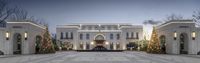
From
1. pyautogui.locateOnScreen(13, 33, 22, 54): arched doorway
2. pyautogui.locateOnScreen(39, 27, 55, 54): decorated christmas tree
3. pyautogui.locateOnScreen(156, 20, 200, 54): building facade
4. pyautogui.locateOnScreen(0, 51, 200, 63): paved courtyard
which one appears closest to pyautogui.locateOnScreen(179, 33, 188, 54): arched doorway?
pyautogui.locateOnScreen(156, 20, 200, 54): building facade

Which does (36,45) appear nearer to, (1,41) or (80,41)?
(1,41)

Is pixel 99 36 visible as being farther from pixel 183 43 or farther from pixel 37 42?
pixel 183 43

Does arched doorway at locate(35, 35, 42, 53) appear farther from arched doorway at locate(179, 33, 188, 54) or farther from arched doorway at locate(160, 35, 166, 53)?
arched doorway at locate(179, 33, 188, 54)

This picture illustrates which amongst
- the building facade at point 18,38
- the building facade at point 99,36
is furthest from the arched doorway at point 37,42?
the building facade at point 99,36

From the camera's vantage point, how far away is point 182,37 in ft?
178

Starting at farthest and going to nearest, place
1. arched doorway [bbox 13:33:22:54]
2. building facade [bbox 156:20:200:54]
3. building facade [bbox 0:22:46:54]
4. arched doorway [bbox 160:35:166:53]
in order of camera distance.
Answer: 1. arched doorway [bbox 160:35:166:53]
2. arched doorway [bbox 13:33:22:54]
3. building facade [bbox 156:20:200:54]
4. building facade [bbox 0:22:46:54]

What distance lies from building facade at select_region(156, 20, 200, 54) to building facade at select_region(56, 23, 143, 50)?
5219cm

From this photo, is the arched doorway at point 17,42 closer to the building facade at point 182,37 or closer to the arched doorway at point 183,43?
the building facade at point 182,37

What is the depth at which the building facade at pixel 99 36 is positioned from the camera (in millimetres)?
107375

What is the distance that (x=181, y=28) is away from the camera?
2015 inches

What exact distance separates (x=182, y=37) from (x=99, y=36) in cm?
5753

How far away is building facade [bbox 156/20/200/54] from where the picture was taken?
5047cm

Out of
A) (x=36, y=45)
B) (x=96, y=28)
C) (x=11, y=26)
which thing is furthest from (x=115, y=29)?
(x=11, y=26)

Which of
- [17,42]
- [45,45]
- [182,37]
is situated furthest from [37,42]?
[182,37]
